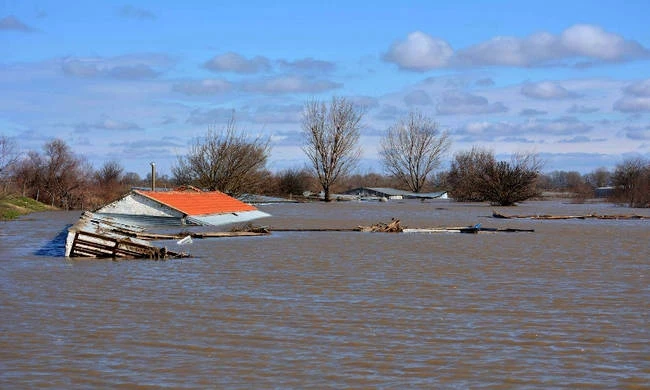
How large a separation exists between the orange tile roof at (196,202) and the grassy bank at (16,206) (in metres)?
8.59

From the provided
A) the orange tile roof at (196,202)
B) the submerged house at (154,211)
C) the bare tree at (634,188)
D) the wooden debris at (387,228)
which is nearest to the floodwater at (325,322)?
the wooden debris at (387,228)

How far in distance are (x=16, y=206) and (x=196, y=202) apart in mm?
16682

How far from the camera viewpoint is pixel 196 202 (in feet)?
107

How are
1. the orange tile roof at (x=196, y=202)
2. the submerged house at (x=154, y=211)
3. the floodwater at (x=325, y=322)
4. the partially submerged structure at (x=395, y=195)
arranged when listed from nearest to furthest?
the floodwater at (x=325, y=322) < the submerged house at (x=154, y=211) < the orange tile roof at (x=196, y=202) < the partially submerged structure at (x=395, y=195)

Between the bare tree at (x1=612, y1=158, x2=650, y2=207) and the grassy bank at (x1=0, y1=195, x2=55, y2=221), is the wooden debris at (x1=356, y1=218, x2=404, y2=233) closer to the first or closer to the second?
the grassy bank at (x1=0, y1=195, x2=55, y2=221)

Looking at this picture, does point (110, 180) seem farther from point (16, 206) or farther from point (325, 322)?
point (325, 322)

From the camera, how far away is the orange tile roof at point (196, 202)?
29562 millimetres

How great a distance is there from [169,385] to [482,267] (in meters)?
9.69

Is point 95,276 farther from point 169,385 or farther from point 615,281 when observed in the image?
point 615,281

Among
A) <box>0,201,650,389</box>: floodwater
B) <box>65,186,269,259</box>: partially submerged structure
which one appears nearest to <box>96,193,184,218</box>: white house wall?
<box>65,186,269,259</box>: partially submerged structure

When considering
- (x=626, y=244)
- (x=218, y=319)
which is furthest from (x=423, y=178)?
(x=218, y=319)

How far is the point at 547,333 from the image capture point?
843cm

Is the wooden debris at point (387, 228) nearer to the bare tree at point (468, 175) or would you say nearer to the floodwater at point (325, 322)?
the floodwater at point (325, 322)

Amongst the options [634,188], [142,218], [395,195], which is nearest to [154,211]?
[142,218]
